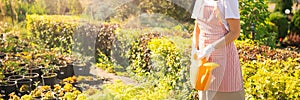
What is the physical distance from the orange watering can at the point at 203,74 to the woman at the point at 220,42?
19 mm

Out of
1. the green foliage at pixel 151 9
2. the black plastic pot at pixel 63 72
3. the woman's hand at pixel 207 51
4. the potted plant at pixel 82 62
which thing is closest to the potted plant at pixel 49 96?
the potted plant at pixel 82 62

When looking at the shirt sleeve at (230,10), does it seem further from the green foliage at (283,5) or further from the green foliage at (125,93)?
the green foliage at (283,5)

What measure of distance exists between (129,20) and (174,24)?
28 centimetres

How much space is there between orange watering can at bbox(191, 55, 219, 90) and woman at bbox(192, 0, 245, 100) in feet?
0.06

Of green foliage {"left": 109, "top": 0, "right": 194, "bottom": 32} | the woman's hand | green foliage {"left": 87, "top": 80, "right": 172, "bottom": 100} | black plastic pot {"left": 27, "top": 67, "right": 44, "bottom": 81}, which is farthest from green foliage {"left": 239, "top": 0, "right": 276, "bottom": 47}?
the woman's hand

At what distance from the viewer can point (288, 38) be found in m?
9.29

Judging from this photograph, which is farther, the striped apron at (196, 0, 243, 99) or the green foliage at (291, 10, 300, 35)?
the green foliage at (291, 10, 300, 35)

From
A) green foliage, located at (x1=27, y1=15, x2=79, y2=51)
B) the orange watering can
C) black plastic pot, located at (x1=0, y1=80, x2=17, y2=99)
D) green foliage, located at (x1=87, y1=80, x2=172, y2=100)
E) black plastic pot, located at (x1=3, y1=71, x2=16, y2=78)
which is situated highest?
green foliage, located at (x1=27, y1=15, x2=79, y2=51)

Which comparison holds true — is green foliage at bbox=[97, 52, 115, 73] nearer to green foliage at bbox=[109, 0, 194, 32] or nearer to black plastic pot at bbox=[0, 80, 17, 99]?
green foliage at bbox=[109, 0, 194, 32]

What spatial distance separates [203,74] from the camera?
2164 mm

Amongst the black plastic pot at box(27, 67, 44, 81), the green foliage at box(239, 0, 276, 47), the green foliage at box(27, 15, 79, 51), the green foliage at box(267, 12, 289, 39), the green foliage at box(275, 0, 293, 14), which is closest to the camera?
the black plastic pot at box(27, 67, 44, 81)

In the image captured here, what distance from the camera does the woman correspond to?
207cm

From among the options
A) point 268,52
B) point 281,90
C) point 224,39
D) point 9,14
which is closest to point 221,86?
point 224,39

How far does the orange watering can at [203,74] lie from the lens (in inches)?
84.2
